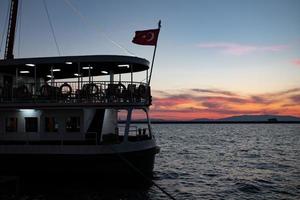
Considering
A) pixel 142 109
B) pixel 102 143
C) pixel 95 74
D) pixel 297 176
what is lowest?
pixel 297 176

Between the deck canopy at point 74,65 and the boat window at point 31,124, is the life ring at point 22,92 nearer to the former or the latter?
the deck canopy at point 74,65

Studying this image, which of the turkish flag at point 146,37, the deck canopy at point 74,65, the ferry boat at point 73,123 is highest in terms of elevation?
the turkish flag at point 146,37

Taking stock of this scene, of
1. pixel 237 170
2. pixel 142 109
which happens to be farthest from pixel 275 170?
pixel 142 109

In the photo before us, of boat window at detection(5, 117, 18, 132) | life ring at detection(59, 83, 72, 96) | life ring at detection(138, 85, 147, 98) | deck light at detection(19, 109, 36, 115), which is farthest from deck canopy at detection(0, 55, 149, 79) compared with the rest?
boat window at detection(5, 117, 18, 132)

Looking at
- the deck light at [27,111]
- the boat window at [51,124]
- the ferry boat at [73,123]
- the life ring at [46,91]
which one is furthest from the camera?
the deck light at [27,111]

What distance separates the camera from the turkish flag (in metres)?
22.5

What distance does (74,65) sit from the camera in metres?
23.8

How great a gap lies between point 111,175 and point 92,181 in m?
1.37

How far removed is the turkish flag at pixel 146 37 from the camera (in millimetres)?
22469

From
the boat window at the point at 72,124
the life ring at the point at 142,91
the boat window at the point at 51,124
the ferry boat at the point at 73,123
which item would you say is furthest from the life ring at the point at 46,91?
the life ring at the point at 142,91

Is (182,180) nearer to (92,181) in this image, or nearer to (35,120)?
(92,181)

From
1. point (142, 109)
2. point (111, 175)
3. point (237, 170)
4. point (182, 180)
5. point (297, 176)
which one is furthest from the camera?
point (237, 170)

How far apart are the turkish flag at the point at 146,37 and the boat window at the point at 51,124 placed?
22.4 ft

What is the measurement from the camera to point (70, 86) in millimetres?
21969
